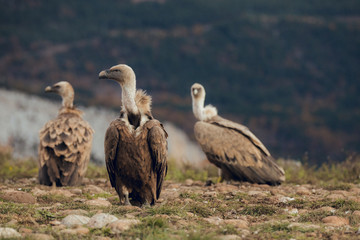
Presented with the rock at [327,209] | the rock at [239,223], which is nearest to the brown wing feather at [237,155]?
the rock at [327,209]

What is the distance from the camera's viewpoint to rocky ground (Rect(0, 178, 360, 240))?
15.1 ft

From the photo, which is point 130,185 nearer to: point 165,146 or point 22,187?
point 165,146

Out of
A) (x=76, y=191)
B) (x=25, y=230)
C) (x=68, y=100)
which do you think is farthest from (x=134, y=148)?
(x=68, y=100)

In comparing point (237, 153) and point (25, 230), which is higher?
point (237, 153)

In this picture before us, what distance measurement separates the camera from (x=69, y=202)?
21.5ft

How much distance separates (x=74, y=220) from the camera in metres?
4.95

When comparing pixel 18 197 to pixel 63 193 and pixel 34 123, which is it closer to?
pixel 63 193

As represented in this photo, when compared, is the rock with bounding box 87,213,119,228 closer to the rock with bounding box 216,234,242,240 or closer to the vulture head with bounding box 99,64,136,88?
the rock with bounding box 216,234,242,240

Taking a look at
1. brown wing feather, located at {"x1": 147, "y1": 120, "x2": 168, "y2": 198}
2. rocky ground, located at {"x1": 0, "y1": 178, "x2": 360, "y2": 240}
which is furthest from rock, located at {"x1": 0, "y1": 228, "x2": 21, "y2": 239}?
brown wing feather, located at {"x1": 147, "y1": 120, "x2": 168, "y2": 198}

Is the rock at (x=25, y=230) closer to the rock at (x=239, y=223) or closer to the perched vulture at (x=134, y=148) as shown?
the perched vulture at (x=134, y=148)

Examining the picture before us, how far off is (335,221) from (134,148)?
2.36 metres

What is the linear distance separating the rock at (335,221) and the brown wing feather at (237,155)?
330 centimetres

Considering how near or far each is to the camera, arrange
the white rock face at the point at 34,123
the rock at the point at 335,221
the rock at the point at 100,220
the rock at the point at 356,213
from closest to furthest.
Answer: the rock at the point at 100,220 → the rock at the point at 335,221 → the rock at the point at 356,213 → the white rock face at the point at 34,123

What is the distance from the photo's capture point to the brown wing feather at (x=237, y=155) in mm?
8812
